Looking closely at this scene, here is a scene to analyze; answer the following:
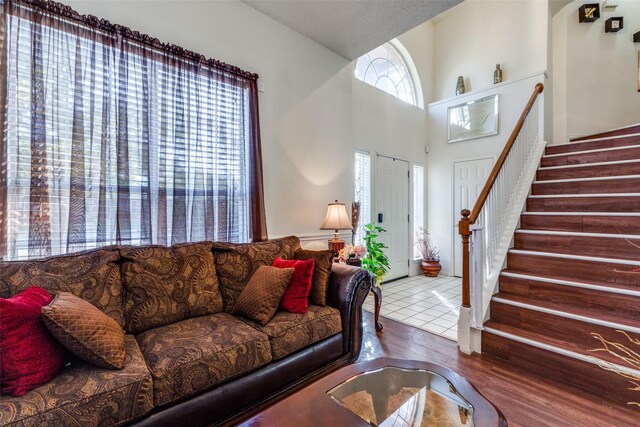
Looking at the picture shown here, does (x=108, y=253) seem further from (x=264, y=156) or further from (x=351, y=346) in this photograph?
(x=351, y=346)

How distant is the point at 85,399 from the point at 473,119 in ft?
18.5

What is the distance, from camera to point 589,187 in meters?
3.18

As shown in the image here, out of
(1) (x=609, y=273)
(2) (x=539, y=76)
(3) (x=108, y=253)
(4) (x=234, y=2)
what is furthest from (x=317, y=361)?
(2) (x=539, y=76)

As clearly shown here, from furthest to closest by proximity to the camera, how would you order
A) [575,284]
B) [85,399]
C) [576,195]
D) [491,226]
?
[576,195], [491,226], [575,284], [85,399]

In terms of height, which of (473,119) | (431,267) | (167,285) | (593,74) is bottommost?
(431,267)

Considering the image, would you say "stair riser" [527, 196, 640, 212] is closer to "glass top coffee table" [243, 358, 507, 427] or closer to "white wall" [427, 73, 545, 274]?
"white wall" [427, 73, 545, 274]

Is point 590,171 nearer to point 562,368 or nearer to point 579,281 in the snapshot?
point 579,281

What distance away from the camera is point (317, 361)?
77.6 inches

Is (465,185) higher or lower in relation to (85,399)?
higher

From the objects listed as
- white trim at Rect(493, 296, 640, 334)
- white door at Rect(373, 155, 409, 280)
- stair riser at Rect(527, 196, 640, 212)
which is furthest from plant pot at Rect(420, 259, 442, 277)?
white trim at Rect(493, 296, 640, 334)

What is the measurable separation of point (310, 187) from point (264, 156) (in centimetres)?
66

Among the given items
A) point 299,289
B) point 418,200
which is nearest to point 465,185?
point 418,200

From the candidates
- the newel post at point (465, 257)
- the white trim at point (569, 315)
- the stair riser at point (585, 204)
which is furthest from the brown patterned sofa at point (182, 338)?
the stair riser at point (585, 204)

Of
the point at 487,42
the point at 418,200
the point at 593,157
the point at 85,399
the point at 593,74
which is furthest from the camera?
the point at 418,200
